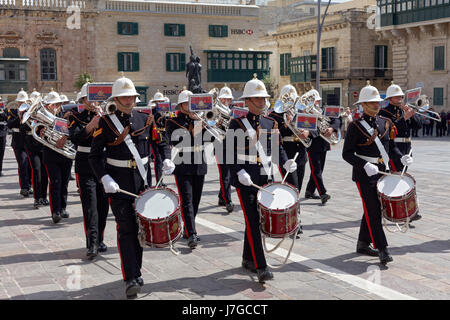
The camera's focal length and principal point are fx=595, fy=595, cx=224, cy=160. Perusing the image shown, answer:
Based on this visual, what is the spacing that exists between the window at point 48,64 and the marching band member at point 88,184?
36207 millimetres

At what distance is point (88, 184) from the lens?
738 cm

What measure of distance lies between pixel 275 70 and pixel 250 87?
158 ft

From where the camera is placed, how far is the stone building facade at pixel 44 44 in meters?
40.5

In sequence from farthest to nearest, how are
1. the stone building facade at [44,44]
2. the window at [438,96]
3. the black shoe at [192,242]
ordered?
the stone building facade at [44,44] < the window at [438,96] < the black shoe at [192,242]

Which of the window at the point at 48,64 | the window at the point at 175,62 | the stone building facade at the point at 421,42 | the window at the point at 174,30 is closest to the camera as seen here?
the stone building facade at the point at 421,42

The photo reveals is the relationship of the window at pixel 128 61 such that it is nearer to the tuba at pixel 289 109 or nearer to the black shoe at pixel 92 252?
the tuba at pixel 289 109

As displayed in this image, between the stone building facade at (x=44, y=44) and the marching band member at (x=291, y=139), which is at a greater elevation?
the stone building facade at (x=44, y=44)

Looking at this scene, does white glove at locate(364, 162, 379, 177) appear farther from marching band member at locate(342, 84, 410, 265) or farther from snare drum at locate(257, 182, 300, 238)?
snare drum at locate(257, 182, 300, 238)

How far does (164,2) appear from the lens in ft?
144

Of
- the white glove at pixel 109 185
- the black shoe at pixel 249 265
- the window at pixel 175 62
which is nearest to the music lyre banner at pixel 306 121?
the black shoe at pixel 249 265

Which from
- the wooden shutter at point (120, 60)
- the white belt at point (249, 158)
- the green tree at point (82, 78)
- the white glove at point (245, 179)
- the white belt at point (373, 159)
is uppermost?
the wooden shutter at point (120, 60)

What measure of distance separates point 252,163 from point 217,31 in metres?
40.4

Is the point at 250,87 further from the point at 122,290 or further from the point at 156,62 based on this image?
the point at 156,62
